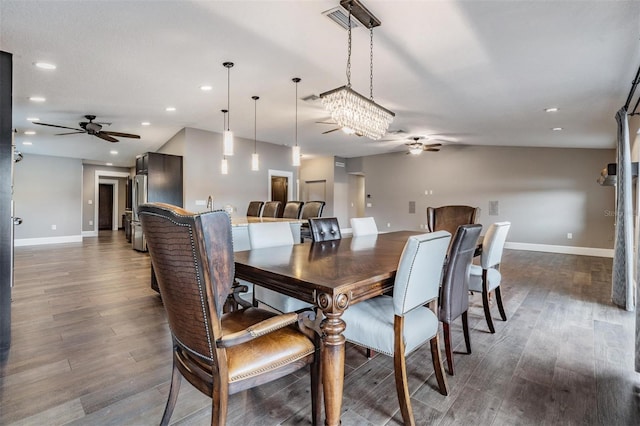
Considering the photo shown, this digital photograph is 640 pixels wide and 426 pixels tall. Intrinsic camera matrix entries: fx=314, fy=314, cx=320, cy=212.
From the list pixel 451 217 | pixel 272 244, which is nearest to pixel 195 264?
pixel 272 244

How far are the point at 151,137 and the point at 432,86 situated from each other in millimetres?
6175

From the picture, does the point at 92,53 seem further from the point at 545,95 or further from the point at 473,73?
the point at 545,95

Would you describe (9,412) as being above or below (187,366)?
below

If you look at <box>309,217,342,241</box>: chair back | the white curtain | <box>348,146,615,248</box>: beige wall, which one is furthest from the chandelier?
<box>348,146,615,248</box>: beige wall

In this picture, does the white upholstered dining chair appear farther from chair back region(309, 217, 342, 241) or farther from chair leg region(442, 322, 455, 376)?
chair leg region(442, 322, 455, 376)

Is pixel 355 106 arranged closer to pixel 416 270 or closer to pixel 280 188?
pixel 416 270

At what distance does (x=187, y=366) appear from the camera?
1.35 metres

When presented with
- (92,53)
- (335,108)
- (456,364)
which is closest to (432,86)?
(335,108)

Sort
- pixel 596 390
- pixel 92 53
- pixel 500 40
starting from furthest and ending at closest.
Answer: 1. pixel 92 53
2. pixel 500 40
3. pixel 596 390

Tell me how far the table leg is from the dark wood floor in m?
0.28

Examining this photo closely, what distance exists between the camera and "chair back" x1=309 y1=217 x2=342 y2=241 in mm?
2984

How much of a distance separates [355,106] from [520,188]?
7006mm

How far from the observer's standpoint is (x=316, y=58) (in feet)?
10.7

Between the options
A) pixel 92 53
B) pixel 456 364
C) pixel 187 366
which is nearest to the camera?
pixel 187 366
